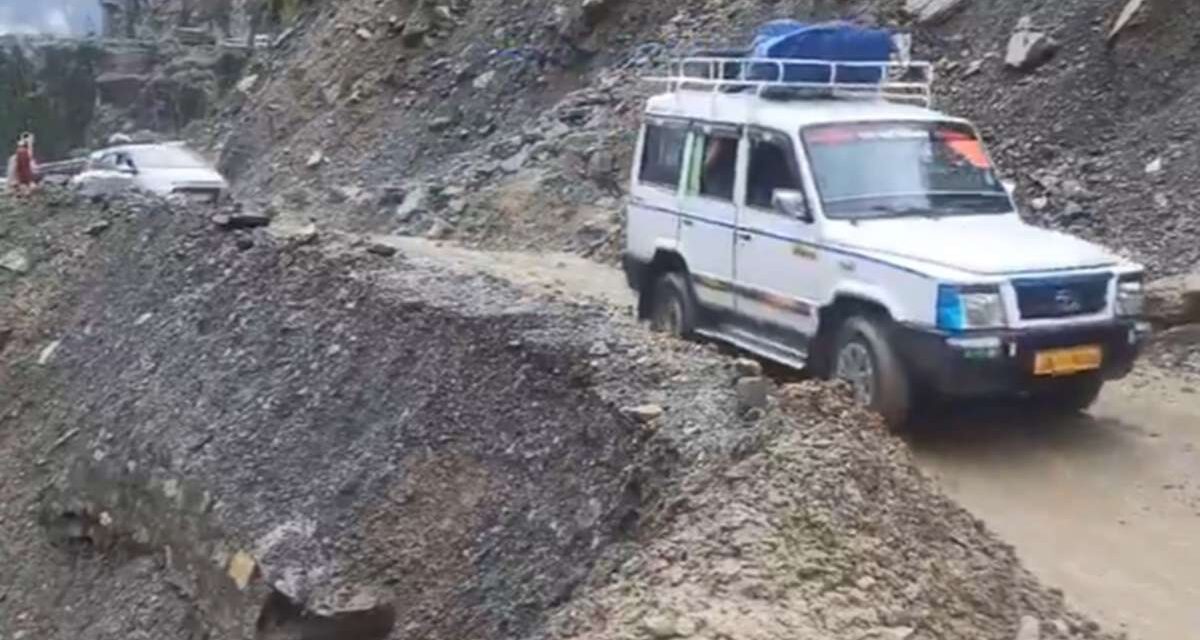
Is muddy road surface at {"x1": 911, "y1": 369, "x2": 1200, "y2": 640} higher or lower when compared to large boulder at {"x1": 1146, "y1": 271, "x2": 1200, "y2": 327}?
lower

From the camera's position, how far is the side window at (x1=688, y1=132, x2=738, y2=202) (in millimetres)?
11789

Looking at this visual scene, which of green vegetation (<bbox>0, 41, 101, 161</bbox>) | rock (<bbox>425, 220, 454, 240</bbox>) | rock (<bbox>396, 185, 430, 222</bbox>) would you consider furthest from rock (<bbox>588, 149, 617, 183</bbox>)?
green vegetation (<bbox>0, 41, 101, 161</bbox>)

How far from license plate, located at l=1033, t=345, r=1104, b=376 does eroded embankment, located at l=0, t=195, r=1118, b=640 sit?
1.94 meters

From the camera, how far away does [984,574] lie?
6.98 m

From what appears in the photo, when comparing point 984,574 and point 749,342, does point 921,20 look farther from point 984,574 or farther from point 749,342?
→ point 984,574

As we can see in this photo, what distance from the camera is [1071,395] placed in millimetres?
10508

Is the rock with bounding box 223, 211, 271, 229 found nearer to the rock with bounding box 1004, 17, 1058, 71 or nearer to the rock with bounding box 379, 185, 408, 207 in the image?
the rock with bounding box 1004, 17, 1058, 71

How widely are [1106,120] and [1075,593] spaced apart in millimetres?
9289

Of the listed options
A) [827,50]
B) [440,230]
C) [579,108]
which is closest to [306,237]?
[827,50]

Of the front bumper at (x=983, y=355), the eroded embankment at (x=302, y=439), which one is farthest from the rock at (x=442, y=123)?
the front bumper at (x=983, y=355)

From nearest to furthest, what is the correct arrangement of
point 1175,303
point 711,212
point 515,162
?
point 711,212 → point 1175,303 → point 515,162

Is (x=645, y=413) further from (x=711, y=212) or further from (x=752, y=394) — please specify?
(x=711, y=212)

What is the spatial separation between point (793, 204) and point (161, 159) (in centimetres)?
1883

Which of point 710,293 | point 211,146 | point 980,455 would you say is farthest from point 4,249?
point 211,146
